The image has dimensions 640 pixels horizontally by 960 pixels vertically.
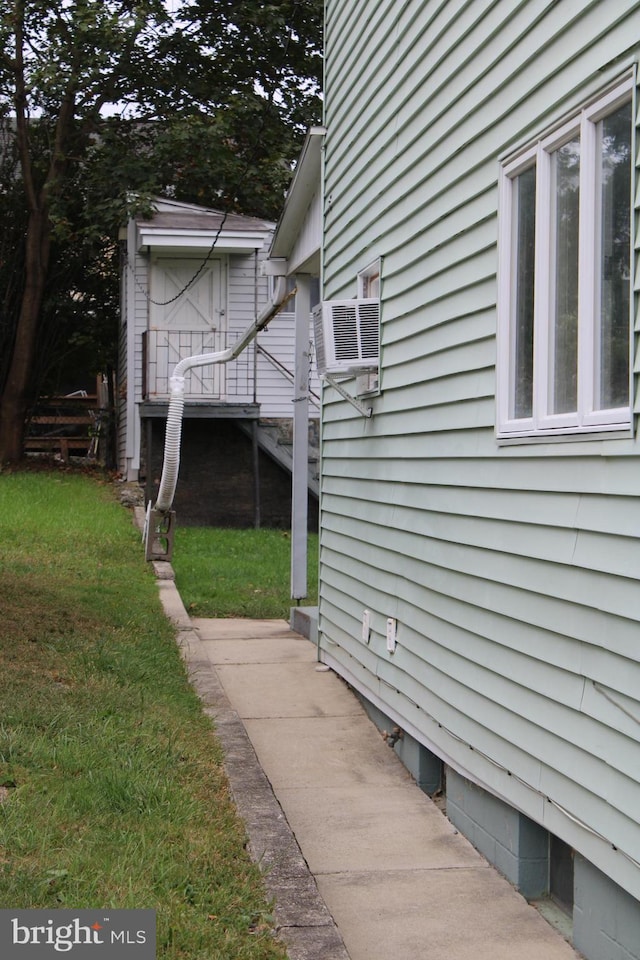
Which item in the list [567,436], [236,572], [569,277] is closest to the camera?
[567,436]

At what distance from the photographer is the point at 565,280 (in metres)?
4.32

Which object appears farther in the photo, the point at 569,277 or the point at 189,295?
the point at 189,295

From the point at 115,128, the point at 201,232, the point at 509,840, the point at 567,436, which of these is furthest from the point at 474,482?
the point at 115,128

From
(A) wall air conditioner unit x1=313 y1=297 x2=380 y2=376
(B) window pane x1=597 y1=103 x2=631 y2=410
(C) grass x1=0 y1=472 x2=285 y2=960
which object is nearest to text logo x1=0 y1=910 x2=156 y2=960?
(C) grass x1=0 y1=472 x2=285 y2=960

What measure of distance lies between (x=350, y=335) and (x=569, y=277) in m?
3.08

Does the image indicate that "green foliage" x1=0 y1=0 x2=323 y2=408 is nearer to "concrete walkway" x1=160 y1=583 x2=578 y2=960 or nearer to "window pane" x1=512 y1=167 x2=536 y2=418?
"concrete walkway" x1=160 y1=583 x2=578 y2=960

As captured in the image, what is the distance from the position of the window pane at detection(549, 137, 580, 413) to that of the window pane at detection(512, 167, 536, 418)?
0.24m

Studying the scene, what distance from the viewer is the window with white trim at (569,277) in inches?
151

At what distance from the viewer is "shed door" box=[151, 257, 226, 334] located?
65.9 ft

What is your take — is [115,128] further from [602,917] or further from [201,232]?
[602,917]

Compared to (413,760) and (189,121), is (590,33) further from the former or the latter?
(189,121)

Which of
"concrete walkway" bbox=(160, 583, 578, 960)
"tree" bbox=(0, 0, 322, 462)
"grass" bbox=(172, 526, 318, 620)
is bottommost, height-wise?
"concrete walkway" bbox=(160, 583, 578, 960)

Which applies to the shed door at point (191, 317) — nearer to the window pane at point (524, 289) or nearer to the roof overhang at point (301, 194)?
the roof overhang at point (301, 194)

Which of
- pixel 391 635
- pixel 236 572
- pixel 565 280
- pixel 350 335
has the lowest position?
pixel 236 572
